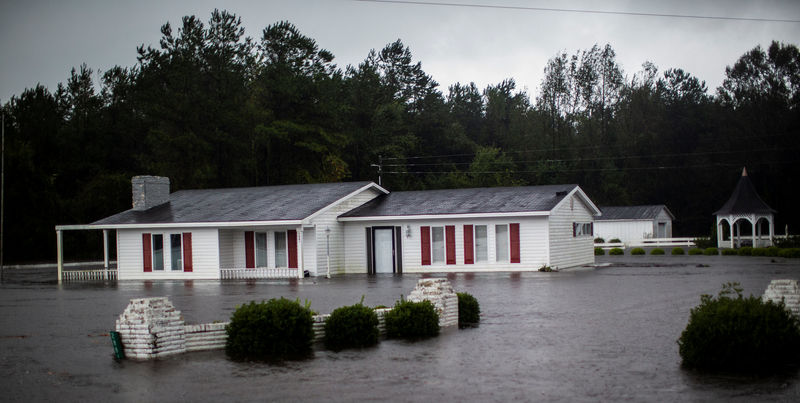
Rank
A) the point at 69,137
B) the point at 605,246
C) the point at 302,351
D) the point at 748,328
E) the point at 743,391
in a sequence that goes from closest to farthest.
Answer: the point at 743,391 → the point at 748,328 → the point at 302,351 → the point at 605,246 → the point at 69,137

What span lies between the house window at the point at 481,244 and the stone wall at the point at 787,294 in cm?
1925

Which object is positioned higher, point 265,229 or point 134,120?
point 134,120

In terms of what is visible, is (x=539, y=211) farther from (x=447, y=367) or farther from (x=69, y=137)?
(x=69, y=137)

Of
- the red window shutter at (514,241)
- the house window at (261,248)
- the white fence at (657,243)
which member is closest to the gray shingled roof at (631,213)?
the white fence at (657,243)

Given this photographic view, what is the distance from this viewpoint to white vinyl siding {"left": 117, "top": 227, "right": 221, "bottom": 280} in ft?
104

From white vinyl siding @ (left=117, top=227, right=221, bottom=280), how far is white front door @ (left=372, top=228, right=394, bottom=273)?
6.52m

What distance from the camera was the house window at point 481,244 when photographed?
102 ft

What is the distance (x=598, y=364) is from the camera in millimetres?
10109

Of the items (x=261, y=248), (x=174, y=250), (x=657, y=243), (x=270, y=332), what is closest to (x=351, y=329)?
(x=270, y=332)

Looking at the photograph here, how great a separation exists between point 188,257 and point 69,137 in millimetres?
31182

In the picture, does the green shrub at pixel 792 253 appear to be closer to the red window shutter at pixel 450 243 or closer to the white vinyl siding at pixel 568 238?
the white vinyl siding at pixel 568 238

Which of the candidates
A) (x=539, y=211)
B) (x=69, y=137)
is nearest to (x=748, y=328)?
(x=539, y=211)

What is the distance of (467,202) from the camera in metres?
32.4

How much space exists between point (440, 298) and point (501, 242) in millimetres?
17315
